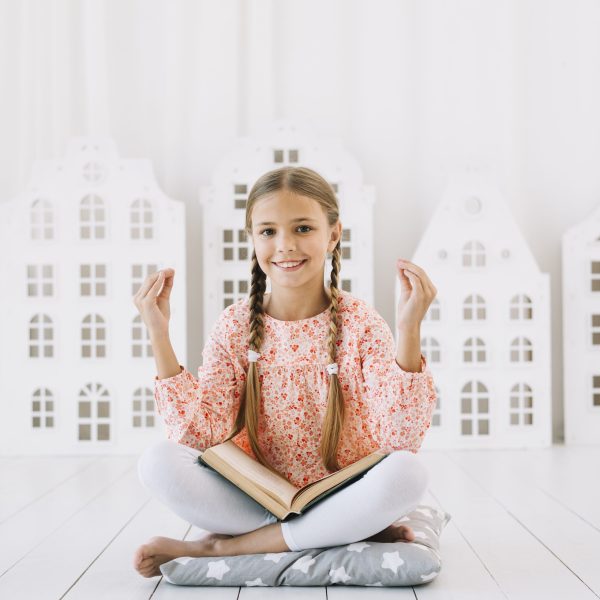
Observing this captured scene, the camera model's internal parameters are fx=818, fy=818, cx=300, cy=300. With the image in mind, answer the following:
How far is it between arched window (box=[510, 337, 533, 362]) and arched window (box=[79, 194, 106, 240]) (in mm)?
1217

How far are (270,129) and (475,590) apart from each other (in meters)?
1.57

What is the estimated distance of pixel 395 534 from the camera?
1220 millimetres

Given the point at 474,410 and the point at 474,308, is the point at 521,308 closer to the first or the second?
the point at 474,308

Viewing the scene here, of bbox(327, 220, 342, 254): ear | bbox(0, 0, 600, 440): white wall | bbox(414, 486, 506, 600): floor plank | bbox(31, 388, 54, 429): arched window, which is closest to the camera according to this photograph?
bbox(414, 486, 506, 600): floor plank

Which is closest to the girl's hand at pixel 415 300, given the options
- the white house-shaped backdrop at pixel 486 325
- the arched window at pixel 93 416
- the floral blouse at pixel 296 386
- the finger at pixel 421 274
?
the finger at pixel 421 274

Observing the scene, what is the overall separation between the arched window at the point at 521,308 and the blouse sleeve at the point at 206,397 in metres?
1.21

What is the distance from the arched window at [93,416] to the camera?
90.0 inches

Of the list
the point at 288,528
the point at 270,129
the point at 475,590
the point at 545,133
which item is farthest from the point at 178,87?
the point at 475,590

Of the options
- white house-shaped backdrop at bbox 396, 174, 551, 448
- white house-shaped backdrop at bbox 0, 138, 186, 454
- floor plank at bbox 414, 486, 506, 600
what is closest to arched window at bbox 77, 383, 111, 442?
white house-shaped backdrop at bbox 0, 138, 186, 454

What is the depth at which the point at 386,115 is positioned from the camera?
8.11ft

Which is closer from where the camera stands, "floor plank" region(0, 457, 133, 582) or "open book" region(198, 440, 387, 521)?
"open book" region(198, 440, 387, 521)

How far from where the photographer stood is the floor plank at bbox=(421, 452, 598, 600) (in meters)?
1.09

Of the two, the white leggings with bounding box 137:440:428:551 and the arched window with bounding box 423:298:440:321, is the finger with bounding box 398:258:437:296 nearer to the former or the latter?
the white leggings with bounding box 137:440:428:551

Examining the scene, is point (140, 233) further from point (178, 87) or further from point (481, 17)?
point (481, 17)
